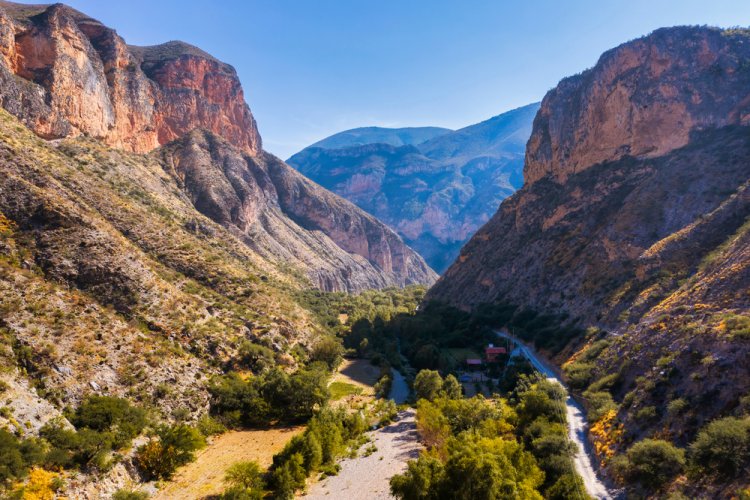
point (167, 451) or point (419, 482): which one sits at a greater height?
point (419, 482)

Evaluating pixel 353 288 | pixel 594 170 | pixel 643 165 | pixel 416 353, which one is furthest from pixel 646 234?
pixel 353 288

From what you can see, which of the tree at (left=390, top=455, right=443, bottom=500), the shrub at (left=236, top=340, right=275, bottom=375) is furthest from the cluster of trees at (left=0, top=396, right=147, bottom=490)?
the tree at (left=390, top=455, right=443, bottom=500)

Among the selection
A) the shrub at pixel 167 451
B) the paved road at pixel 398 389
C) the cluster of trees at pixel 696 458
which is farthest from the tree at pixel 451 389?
the shrub at pixel 167 451

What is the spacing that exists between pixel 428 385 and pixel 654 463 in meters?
26.5

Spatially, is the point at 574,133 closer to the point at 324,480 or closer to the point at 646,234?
the point at 646,234

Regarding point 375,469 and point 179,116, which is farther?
point 179,116

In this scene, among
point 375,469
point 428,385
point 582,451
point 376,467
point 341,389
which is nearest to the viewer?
point 582,451

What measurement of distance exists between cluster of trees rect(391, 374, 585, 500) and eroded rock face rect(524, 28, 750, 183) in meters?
53.0

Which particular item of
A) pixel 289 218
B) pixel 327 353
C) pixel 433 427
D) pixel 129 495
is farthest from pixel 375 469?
pixel 289 218

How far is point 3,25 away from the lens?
191ft

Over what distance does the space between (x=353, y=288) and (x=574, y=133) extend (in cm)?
7834

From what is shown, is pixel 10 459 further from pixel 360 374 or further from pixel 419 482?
pixel 360 374

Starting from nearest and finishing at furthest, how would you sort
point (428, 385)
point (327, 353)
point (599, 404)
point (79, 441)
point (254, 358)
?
point (79, 441), point (599, 404), point (254, 358), point (428, 385), point (327, 353)

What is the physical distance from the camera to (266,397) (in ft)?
124
